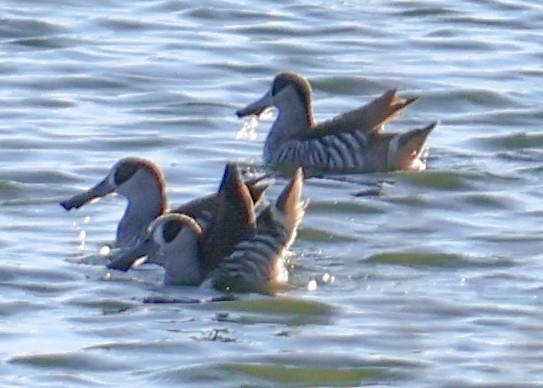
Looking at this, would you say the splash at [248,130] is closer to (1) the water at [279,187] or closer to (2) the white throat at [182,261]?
(1) the water at [279,187]

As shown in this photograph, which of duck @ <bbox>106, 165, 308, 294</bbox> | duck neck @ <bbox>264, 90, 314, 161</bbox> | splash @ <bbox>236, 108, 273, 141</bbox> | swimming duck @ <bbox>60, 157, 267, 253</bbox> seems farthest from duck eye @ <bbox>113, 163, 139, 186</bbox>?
splash @ <bbox>236, 108, 273, 141</bbox>

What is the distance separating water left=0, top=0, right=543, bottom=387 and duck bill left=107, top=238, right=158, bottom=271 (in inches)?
4.1

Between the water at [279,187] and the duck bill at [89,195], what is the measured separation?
0.49ft

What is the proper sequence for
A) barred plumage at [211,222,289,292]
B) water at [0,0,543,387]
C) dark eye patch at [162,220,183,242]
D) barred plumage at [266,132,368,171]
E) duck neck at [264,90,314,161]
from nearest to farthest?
1. water at [0,0,543,387]
2. barred plumage at [211,222,289,292]
3. dark eye patch at [162,220,183,242]
4. barred plumage at [266,132,368,171]
5. duck neck at [264,90,314,161]

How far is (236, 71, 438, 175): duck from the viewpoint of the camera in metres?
15.1

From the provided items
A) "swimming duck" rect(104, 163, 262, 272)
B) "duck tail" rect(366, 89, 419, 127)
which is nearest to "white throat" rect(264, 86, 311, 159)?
"duck tail" rect(366, 89, 419, 127)

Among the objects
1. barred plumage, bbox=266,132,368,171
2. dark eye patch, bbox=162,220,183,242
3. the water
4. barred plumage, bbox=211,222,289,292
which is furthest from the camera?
barred plumage, bbox=266,132,368,171

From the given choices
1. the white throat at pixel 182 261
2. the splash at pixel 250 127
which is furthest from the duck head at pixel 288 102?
the white throat at pixel 182 261

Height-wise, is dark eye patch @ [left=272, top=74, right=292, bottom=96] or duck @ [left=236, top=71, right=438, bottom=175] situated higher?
dark eye patch @ [left=272, top=74, right=292, bottom=96]

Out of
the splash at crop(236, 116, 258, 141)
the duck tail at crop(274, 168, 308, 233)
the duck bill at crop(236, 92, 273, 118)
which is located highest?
the duck tail at crop(274, 168, 308, 233)

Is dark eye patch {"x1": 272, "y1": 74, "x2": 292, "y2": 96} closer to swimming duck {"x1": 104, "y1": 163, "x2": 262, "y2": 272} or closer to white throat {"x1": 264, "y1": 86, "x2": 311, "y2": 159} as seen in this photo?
white throat {"x1": 264, "y1": 86, "x2": 311, "y2": 159}

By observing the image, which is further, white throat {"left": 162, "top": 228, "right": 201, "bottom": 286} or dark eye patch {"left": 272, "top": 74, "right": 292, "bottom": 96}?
dark eye patch {"left": 272, "top": 74, "right": 292, "bottom": 96}

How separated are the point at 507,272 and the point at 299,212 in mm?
1167

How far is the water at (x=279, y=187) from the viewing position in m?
10.3
